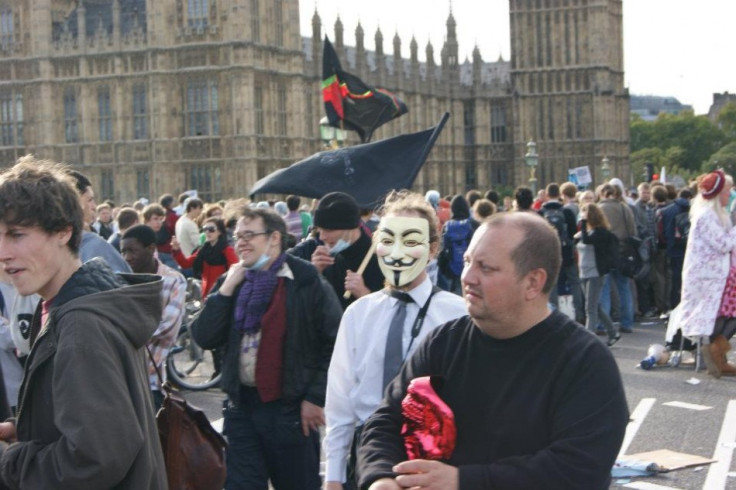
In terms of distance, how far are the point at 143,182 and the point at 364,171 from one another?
32339 millimetres

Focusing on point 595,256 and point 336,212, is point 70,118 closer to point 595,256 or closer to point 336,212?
point 595,256

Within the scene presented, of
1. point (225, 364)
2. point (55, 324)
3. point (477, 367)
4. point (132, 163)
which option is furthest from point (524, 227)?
point (132, 163)

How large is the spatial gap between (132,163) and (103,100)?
7.52 ft

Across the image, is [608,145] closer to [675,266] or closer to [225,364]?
[675,266]

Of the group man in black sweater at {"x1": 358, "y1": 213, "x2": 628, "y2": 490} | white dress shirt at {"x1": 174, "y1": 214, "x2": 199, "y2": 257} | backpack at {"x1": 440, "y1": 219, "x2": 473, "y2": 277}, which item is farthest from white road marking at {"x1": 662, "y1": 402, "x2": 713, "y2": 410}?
man in black sweater at {"x1": 358, "y1": 213, "x2": 628, "y2": 490}

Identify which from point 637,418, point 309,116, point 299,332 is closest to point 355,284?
point 299,332

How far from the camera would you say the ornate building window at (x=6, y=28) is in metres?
41.2

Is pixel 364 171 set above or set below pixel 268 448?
above

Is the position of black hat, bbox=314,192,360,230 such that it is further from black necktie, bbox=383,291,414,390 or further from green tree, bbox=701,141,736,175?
green tree, bbox=701,141,736,175

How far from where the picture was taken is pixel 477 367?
12.0 ft

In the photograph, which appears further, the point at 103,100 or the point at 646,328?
the point at 103,100

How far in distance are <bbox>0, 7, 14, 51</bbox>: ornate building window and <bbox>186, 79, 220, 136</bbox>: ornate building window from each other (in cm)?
667

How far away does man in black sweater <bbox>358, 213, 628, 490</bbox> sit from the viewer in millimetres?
3467

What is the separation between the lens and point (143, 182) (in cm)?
3981
